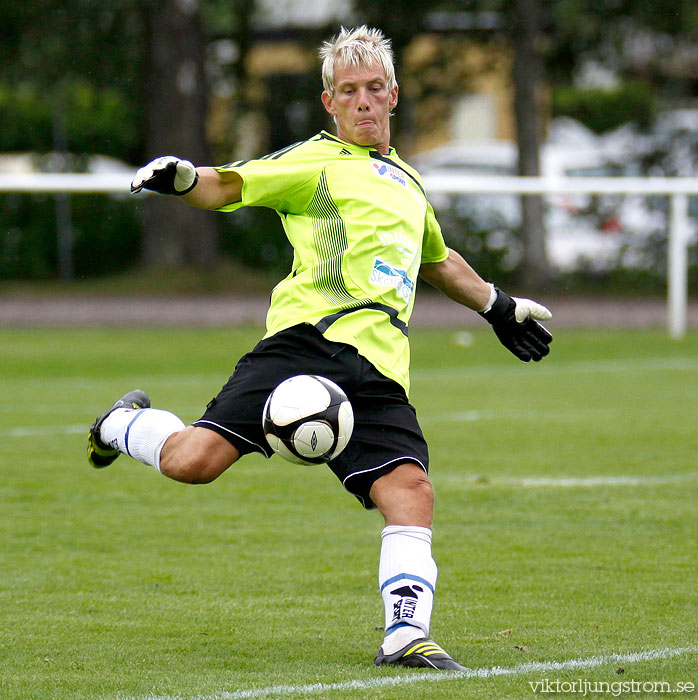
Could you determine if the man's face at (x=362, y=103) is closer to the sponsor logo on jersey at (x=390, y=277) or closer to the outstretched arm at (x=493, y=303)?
the sponsor logo on jersey at (x=390, y=277)

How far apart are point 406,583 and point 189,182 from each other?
1.42 m

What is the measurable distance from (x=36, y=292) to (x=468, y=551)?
1568cm

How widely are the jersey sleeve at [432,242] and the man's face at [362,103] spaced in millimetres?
355

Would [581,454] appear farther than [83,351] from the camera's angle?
No

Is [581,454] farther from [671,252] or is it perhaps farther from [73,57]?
[73,57]

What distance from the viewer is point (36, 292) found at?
67.5 feet

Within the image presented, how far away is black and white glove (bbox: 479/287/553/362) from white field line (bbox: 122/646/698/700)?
132 cm

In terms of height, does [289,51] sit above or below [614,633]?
above

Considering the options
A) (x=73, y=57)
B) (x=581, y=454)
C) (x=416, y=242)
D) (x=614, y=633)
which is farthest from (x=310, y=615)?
(x=73, y=57)

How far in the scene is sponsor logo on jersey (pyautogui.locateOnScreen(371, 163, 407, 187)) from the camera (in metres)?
4.66

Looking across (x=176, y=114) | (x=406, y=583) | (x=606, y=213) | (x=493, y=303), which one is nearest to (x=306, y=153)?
(x=493, y=303)

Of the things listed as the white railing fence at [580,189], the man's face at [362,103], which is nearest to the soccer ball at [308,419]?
the man's face at [362,103]

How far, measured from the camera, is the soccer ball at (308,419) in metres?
4.14

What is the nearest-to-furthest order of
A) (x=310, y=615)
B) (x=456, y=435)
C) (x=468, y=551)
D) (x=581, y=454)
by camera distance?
(x=310, y=615) → (x=468, y=551) → (x=581, y=454) → (x=456, y=435)
